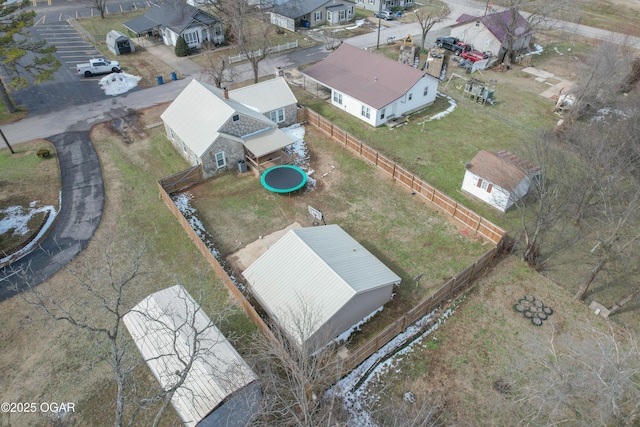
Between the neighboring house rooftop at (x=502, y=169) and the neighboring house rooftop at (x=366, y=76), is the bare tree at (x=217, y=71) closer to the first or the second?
the neighboring house rooftop at (x=366, y=76)

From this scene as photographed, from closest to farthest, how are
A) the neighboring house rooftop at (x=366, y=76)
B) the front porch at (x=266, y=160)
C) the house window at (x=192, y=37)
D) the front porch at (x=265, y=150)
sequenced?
the front porch at (x=265, y=150), the front porch at (x=266, y=160), the neighboring house rooftop at (x=366, y=76), the house window at (x=192, y=37)

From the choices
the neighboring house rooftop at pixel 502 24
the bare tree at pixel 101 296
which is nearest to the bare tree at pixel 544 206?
the bare tree at pixel 101 296

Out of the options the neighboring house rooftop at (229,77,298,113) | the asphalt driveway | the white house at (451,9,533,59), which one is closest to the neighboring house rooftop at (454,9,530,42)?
the white house at (451,9,533,59)

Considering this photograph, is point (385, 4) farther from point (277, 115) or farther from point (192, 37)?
point (277, 115)

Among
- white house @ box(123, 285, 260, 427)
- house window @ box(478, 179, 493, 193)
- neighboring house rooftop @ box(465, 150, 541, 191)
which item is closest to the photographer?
white house @ box(123, 285, 260, 427)

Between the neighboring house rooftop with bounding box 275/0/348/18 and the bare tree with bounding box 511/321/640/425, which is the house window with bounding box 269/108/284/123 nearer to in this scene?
the bare tree with bounding box 511/321/640/425

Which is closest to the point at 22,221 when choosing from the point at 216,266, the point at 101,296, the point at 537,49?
the point at 101,296
